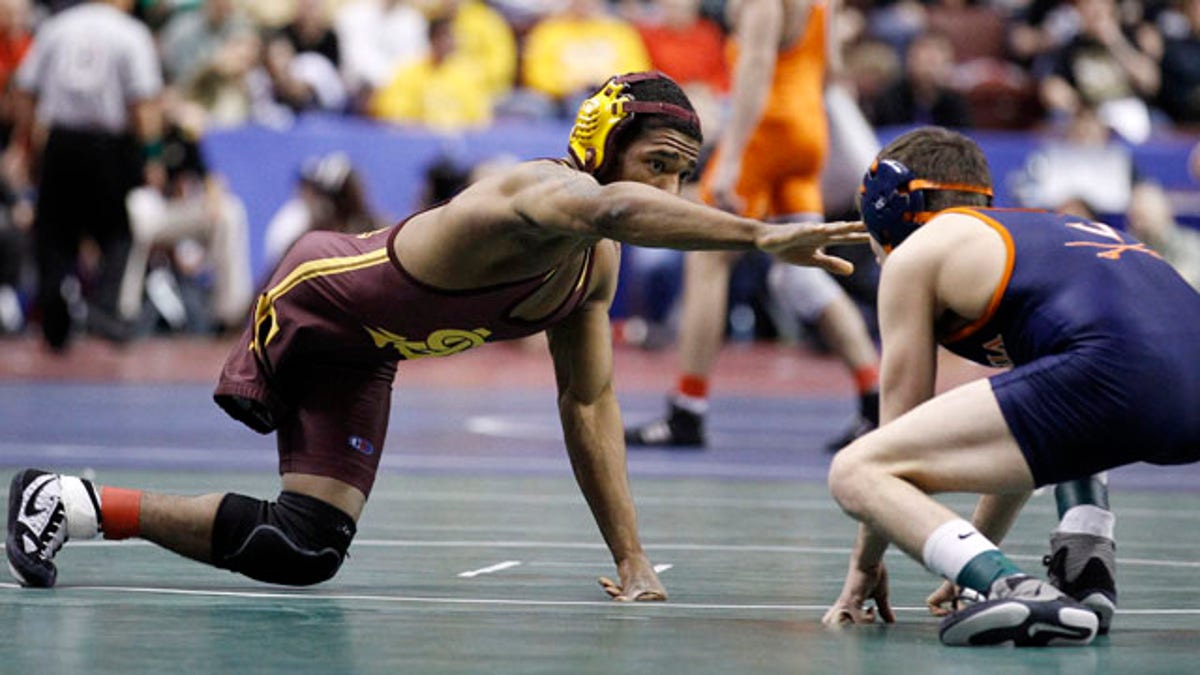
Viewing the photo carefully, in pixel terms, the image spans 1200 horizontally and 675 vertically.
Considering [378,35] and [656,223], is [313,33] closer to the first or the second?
[378,35]

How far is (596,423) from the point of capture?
5.12m

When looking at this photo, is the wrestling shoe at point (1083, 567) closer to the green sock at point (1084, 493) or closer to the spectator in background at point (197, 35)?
the green sock at point (1084, 493)

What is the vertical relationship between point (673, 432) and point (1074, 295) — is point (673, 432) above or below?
below

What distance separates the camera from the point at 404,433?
9.48 metres

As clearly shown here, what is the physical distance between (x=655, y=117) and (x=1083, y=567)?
4.15ft

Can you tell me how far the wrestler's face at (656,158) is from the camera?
182 inches

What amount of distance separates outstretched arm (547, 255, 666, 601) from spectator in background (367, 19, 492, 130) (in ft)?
34.4

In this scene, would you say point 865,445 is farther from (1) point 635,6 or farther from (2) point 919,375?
(1) point 635,6

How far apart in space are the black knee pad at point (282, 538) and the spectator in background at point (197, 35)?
444 inches

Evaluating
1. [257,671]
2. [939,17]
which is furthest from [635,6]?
[257,671]

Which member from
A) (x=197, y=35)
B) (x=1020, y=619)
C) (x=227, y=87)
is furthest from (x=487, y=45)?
(x=1020, y=619)

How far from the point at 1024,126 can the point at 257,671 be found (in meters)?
13.3

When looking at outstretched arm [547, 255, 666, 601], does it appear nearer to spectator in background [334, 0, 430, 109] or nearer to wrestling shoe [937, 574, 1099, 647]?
wrestling shoe [937, 574, 1099, 647]

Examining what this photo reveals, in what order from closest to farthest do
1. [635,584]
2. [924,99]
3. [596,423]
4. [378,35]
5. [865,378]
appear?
[635,584] < [596,423] < [865,378] < [924,99] < [378,35]
